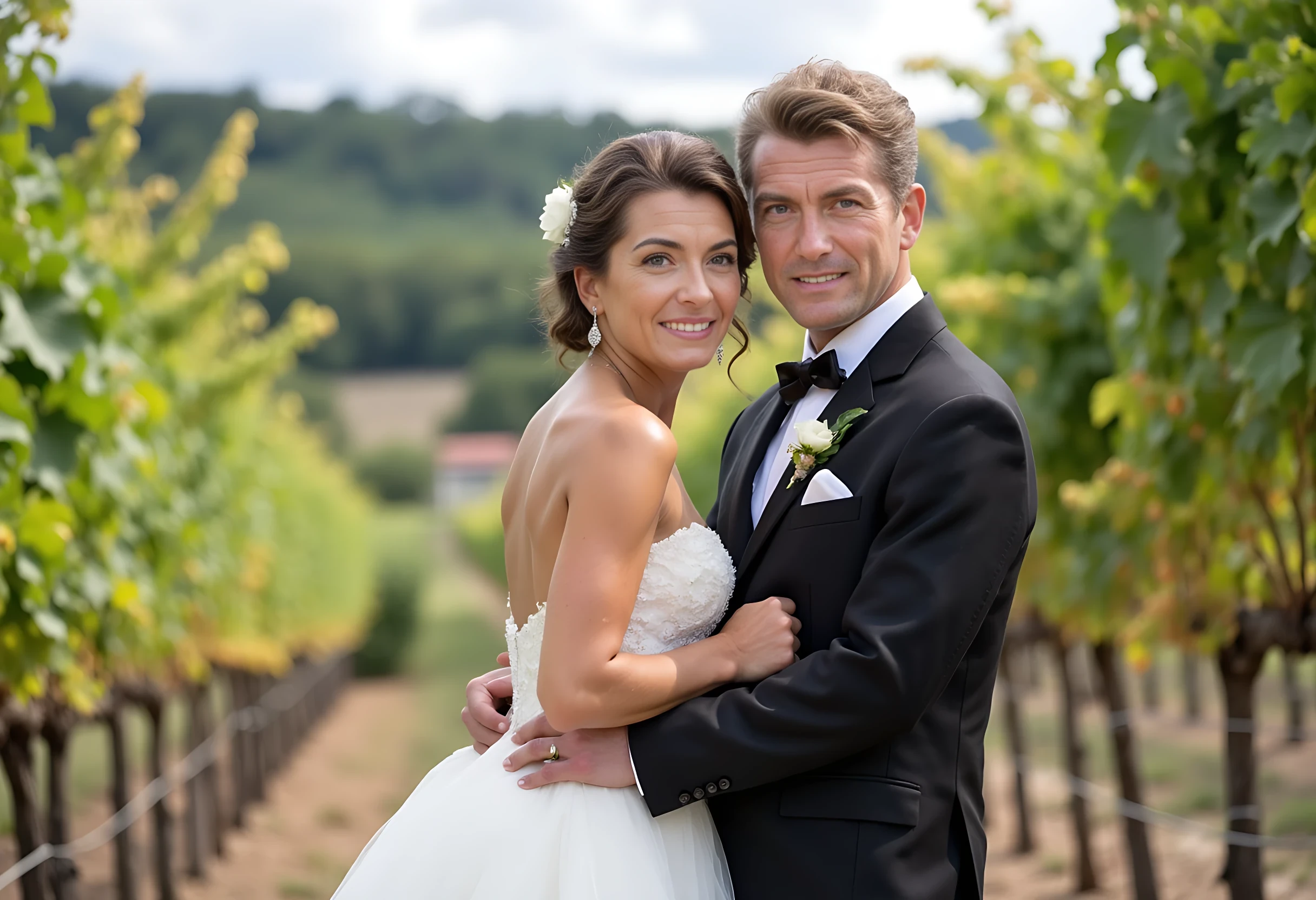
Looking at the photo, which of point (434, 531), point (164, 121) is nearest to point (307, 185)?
point (164, 121)

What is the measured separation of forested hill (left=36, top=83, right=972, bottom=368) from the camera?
11619 cm

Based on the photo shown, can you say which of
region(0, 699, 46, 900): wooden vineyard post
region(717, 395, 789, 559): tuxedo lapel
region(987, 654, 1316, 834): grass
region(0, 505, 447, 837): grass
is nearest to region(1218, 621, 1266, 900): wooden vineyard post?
region(987, 654, 1316, 834): grass

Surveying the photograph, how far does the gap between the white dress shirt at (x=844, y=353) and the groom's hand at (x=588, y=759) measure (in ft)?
2.17

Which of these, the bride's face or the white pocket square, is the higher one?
the bride's face

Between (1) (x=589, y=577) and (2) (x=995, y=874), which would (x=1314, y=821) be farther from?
(1) (x=589, y=577)

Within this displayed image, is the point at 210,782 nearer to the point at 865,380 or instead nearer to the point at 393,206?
the point at 865,380

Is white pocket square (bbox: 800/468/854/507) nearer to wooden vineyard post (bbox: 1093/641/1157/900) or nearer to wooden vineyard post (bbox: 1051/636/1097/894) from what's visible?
wooden vineyard post (bbox: 1093/641/1157/900)

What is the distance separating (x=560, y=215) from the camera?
3.23 meters

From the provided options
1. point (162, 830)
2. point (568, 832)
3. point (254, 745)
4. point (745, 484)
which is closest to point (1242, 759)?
point (745, 484)

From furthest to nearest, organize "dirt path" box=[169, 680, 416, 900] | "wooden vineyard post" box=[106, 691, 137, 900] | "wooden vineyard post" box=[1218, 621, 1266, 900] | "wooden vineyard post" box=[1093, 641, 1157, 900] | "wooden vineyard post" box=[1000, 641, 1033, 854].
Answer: "dirt path" box=[169, 680, 416, 900] < "wooden vineyard post" box=[1000, 641, 1033, 854] < "wooden vineyard post" box=[106, 691, 137, 900] < "wooden vineyard post" box=[1093, 641, 1157, 900] < "wooden vineyard post" box=[1218, 621, 1266, 900]

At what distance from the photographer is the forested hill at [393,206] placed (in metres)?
116

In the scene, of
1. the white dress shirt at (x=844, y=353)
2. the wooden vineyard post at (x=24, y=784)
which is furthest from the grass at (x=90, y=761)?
the white dress shirt at (x=844, y=353)

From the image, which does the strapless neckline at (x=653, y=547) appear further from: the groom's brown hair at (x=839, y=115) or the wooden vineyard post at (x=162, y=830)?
the wooden vineyard post at (x=162, y=830)

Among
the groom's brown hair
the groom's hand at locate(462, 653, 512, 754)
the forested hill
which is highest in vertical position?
the forested hill
